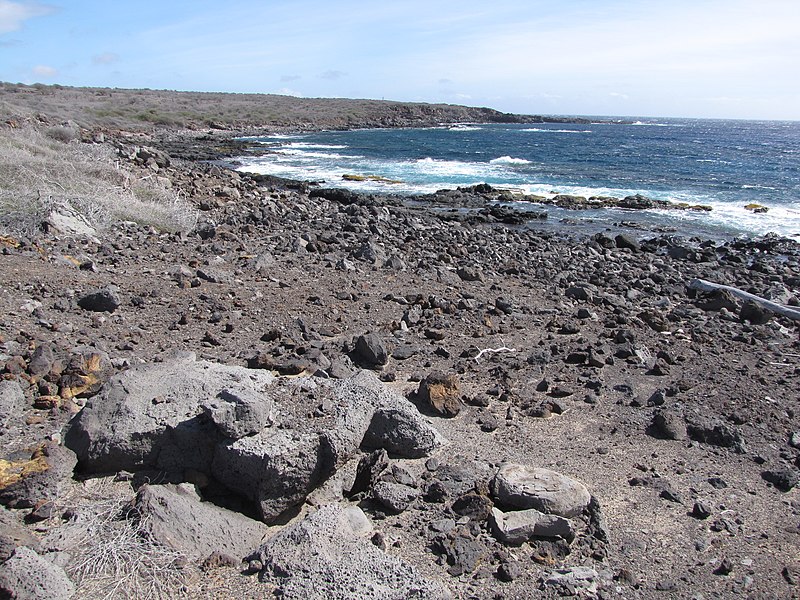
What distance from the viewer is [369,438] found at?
174 inches

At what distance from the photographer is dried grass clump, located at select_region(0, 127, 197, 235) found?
9.40 m

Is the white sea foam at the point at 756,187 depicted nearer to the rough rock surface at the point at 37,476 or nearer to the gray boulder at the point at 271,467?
the gray boulder at the point at 271,467

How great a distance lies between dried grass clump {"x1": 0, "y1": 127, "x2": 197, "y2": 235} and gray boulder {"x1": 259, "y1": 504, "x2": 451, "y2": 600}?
7543 millimetres

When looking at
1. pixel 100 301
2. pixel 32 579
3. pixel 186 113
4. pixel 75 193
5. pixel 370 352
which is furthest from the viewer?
pixel 186 113

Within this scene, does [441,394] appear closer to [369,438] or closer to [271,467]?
[369,438]

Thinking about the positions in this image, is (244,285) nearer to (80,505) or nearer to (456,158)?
(80,505)

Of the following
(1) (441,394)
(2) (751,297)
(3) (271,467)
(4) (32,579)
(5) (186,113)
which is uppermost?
(5) (186,113)

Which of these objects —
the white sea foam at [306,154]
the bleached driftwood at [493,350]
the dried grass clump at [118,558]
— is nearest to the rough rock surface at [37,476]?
the dried grass clump at [118,558]

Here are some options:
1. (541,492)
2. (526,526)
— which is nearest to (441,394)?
(541,492)

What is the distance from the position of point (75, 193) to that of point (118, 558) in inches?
365

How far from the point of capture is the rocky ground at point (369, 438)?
10.7ft

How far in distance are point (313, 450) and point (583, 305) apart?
664cm

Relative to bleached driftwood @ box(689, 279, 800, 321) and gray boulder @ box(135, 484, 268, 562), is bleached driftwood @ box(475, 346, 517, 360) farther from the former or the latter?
bleached driftwood @ box(689, 279, 800, 321)

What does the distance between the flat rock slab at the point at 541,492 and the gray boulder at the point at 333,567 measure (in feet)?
3.10
